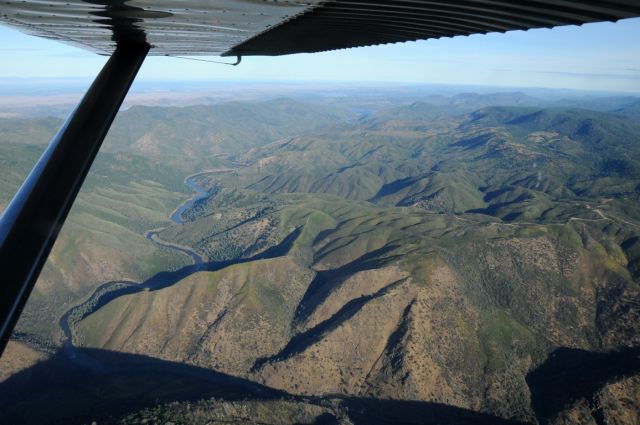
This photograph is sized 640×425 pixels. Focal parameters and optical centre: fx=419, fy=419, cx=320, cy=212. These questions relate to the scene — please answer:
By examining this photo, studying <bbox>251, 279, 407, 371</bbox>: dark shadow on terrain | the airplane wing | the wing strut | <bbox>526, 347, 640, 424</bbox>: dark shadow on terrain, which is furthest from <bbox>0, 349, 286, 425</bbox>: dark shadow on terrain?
the wing strut

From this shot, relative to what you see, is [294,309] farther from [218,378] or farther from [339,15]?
[339,15]

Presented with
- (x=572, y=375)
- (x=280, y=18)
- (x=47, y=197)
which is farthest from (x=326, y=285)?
(x=47, y=197)

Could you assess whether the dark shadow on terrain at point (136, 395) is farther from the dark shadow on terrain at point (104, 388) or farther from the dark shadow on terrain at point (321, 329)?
the dark shadow on terrain at point (321, 329)

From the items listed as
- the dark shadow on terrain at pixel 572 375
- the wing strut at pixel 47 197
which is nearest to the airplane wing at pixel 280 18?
the wing strut at pixel 47 197

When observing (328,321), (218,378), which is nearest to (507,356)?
(328,321)

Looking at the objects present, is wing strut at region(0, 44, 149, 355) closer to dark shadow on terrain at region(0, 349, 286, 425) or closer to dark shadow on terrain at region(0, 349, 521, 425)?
dark shadow on terrain at region(0, 349, 286, 425)
